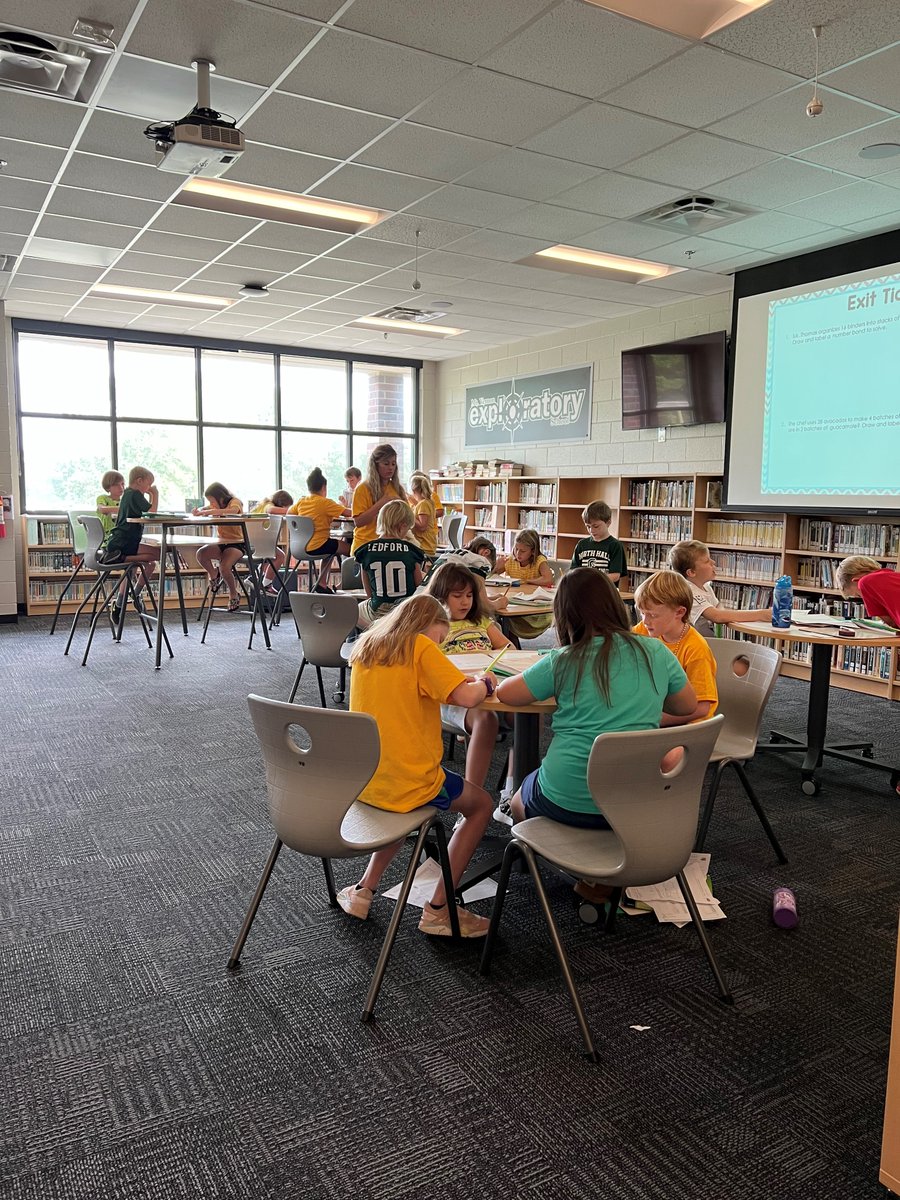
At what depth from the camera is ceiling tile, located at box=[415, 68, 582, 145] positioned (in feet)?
11.7

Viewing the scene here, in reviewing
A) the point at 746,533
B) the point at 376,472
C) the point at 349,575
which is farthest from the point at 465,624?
the point at 746,533

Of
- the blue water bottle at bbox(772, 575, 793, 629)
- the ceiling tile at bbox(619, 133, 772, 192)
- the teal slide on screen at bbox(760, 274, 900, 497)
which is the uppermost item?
the ceiling tile at bbox(619, 133, 772, 192)

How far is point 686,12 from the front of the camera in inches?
123

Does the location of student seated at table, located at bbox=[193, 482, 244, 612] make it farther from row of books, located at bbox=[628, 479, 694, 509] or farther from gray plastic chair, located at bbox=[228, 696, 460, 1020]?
gray plastic chair, located at bbox=[228, 696, 460, 1020]

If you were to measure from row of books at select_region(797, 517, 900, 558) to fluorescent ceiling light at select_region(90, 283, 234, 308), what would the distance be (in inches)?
215

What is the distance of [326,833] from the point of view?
211 centimetres

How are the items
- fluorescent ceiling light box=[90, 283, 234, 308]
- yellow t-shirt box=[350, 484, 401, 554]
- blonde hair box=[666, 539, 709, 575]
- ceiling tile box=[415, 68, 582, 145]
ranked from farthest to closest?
1. fluorescent ceiling light box=[90, 283, 234, 308]
2. yellow t-shirt box=[350, 484, 401, 554]
3. blonde hair box=[666, 539, 709, 575]
4. ceiling tile box=[415, 68, 582, 145]

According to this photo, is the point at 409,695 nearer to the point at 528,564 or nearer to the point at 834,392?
the point at 528,564

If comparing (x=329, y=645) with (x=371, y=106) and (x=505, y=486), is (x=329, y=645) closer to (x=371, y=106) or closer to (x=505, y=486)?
(x=371, y=106)

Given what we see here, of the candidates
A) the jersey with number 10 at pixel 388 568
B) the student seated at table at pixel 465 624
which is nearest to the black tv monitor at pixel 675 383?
the jersey with number 10 at pixel 388 568

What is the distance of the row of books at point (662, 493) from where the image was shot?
7.22 m

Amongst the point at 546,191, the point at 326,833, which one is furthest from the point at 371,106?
the point at 326,833

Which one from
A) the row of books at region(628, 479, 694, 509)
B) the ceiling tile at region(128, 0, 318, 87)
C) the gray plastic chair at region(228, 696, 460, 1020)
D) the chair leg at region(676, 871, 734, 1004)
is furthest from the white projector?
the row of books at region(628, 479, 694, 509)

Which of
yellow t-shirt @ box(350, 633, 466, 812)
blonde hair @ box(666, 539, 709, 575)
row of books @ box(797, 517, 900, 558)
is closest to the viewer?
yellow t-shirt @ box(350, 633, 466, 812)
